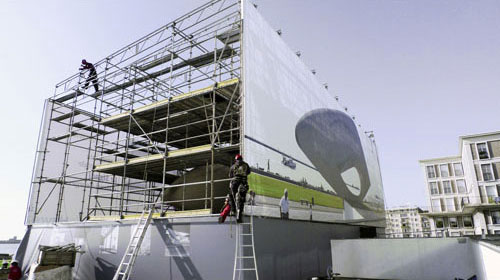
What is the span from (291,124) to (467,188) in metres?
50.4

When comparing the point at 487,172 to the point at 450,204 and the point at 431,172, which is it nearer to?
the point at 450,204

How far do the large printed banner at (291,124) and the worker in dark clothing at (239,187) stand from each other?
0.89m

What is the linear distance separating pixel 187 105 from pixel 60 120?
10.1 metres

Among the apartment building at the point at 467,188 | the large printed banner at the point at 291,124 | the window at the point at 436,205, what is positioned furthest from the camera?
the window at the point at 436,205

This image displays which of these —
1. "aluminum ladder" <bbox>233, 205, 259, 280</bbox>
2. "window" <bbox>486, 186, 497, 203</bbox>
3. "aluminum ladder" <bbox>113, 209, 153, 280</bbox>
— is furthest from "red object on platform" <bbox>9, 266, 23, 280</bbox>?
"window" <bbox>486, 186, 497, 203</bbox>

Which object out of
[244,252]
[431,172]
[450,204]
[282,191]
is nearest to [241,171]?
[244,252]

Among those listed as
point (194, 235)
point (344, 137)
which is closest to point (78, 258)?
point (194, 235)

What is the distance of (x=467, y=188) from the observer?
51.2m

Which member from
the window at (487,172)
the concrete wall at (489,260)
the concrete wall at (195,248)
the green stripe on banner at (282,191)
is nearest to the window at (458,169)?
the window at (487,172)

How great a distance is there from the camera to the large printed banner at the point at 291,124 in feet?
36.9

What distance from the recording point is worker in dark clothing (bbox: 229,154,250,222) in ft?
29.9

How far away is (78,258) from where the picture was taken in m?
13.1

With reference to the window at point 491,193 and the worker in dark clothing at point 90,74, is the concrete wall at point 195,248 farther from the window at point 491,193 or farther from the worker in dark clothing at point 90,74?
the window at point 491,193

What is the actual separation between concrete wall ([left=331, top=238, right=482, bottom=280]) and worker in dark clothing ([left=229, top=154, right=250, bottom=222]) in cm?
637
